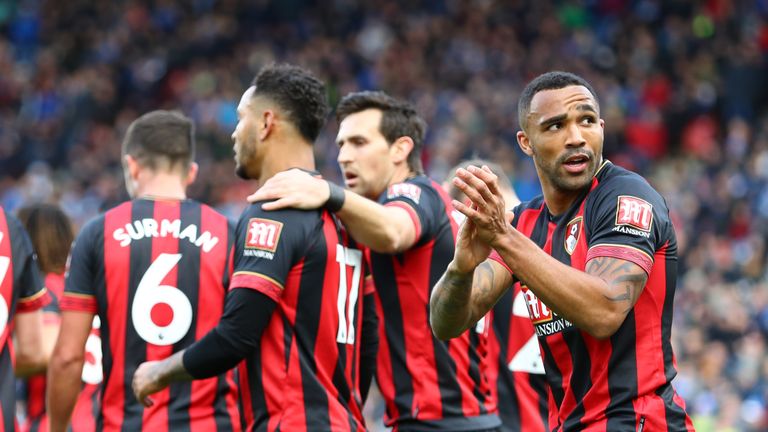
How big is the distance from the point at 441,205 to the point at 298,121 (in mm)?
1049

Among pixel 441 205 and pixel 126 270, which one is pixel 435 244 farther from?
pixel 126 270

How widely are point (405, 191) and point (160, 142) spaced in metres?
1.33

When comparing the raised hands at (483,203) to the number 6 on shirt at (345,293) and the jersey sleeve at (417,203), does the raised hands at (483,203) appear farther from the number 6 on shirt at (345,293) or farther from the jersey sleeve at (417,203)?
the jersey sleeve at (417,203)

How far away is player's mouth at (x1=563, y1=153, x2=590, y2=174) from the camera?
179 inches

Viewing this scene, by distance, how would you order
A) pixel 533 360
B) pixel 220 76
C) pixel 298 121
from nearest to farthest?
pixel 298 121, pixel 533 360, pixel 220 76

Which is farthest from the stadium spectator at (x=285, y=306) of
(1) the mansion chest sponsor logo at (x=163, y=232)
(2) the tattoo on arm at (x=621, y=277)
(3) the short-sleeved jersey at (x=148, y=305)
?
(2) the tattoo on arm at (x=621, y=277)

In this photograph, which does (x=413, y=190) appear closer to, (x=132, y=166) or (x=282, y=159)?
(x=282, y=159)

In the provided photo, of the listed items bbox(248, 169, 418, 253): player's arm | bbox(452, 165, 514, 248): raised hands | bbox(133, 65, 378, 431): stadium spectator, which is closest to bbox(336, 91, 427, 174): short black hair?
bbox(248, 169, 418, 253): player's arm

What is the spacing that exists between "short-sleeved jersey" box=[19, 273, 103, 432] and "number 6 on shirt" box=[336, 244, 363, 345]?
1536mm

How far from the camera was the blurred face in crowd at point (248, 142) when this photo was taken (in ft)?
18.0

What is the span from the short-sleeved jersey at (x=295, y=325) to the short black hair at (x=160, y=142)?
0.91 metres

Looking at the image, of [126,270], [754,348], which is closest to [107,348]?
[126,270]

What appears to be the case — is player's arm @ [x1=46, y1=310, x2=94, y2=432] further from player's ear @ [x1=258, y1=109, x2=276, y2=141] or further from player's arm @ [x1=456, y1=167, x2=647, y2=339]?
player's arm @ [x1=456, y1=167, x2=647, y2=339]

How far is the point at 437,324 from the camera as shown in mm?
4809
